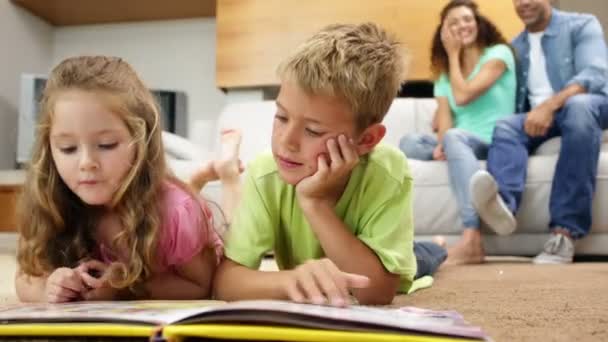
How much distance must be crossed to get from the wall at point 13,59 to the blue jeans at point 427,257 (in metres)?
2.42

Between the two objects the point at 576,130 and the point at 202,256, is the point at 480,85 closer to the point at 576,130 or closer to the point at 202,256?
the point at 576,130

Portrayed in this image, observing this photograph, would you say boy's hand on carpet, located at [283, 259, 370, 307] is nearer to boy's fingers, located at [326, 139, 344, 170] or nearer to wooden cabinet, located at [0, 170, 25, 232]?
boy's fingers, located at [326, 139, 344, 170]

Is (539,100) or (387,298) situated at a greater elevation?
(539,100)

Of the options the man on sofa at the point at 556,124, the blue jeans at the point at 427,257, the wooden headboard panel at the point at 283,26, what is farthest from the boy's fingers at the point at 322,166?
the wooden headboard panel at the point at 283,26

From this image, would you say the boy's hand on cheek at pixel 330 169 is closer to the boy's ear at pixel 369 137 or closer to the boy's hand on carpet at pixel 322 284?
the boy's ear at pixel 369 137

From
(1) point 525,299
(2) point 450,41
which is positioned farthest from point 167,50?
(1) point 525,299

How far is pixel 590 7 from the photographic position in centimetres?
276

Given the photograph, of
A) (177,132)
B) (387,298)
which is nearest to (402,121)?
(177,132)

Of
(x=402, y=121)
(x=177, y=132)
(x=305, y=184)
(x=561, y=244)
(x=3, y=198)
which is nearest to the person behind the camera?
(x=305, y=184)

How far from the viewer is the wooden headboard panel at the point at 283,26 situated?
2.71 m

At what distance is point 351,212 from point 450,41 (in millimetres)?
1357

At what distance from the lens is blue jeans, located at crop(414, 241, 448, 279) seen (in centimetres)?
124

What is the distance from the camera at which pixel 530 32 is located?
2.06 metres

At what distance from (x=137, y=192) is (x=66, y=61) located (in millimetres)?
201
